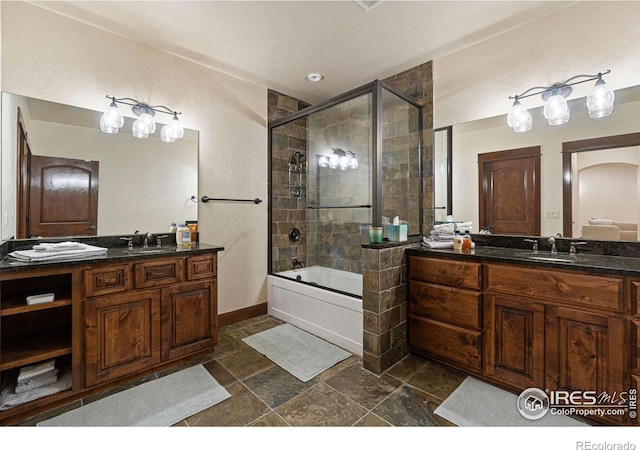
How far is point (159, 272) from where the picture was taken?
6.80 ft

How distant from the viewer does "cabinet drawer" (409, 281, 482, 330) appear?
1967 mm

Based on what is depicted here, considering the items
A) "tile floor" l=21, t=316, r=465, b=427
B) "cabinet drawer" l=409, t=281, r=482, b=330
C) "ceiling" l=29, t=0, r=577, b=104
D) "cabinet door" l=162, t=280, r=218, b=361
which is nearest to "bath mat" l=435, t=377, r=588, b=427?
"tile floor" l=21, t=316, r=465, b=427

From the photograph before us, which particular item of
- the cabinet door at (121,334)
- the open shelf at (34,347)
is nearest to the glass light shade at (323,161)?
the cabinet door at (121,334)

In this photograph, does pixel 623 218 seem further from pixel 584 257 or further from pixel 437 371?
pixel 437 371

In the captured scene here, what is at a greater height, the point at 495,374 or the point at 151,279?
the point at 151,279

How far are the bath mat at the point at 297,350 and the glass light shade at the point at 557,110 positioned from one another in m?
2.39

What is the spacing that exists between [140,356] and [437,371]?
6.95 ft

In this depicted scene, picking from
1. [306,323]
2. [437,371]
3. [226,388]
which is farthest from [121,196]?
[437,371]

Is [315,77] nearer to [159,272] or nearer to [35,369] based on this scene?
[159,272]

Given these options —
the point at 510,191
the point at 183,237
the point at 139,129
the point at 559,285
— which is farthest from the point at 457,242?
the point at 139,129

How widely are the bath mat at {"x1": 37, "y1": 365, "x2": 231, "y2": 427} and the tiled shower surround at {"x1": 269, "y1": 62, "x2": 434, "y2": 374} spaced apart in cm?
115

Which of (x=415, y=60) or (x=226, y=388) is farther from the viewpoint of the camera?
(x=415, y=60)

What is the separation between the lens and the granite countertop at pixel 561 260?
4.95ft

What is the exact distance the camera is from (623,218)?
1.91m
